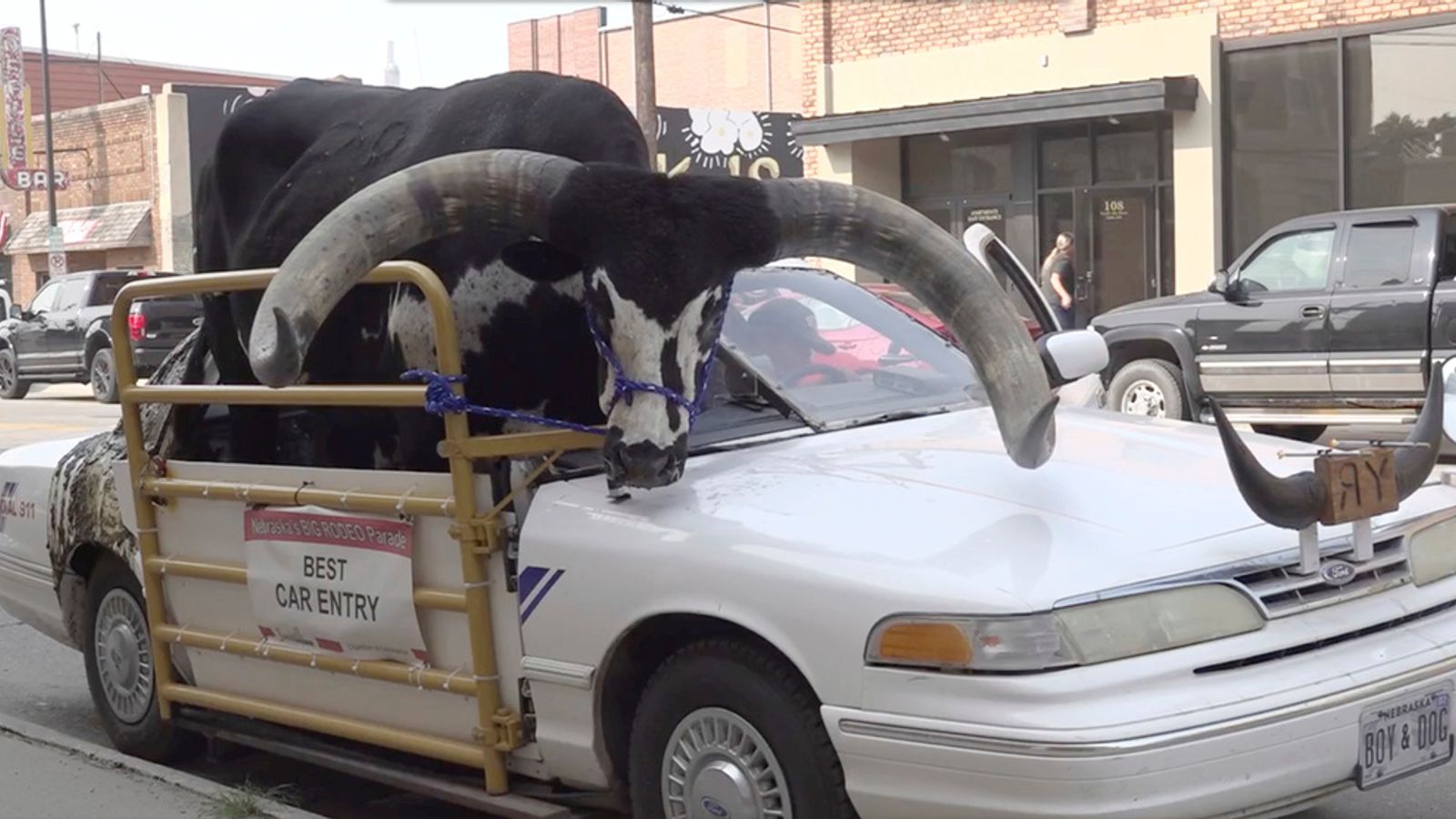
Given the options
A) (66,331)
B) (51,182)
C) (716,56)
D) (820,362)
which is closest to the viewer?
(820,362)

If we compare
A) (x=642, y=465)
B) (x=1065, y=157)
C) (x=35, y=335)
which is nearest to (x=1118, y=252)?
(x=1065, y=157)

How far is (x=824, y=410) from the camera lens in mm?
5691

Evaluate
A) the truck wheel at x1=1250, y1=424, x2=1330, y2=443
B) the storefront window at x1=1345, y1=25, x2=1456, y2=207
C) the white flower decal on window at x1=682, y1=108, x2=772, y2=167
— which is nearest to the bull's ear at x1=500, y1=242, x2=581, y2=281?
the truck wheel at x1=1250, y1=424, x2=1330, y2=443

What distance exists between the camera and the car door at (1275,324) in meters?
15.6

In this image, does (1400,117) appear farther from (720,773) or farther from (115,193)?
(115,193)

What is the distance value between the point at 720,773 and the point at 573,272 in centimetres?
187

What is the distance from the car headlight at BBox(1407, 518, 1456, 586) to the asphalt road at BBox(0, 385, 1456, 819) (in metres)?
0.90

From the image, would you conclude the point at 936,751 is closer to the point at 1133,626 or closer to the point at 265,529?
the point at 1133,626

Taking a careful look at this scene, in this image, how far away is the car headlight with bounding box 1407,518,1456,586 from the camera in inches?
185

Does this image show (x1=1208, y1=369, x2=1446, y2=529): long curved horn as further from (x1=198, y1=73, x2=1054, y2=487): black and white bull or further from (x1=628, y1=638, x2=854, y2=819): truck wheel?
(x1=628, y1=638, x2=854, y2=819): truck wheel

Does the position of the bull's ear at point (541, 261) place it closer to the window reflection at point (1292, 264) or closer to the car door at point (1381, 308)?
the car door at point (1381, 308)

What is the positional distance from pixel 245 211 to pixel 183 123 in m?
34.9

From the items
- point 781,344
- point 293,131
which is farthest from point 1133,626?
point 293,131

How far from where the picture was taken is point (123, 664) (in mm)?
6797
